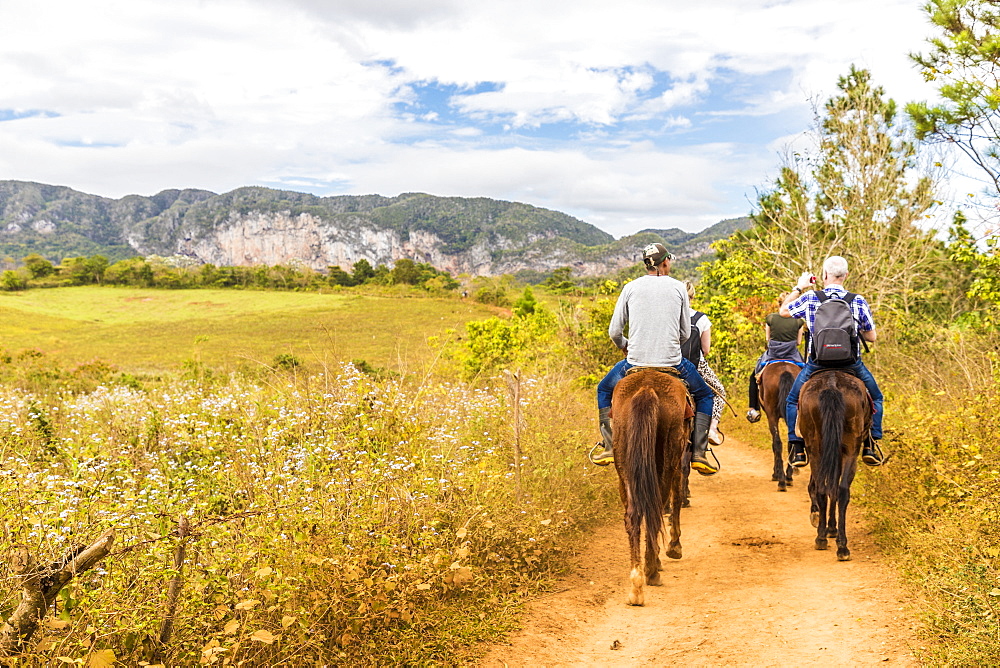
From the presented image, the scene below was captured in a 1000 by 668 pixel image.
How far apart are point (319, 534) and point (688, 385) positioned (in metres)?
3.65

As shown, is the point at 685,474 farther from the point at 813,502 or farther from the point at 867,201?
the point at 867,201

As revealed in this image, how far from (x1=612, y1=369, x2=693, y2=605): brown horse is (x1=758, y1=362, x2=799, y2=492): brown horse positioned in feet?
12.8

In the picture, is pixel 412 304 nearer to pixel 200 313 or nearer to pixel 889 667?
pixel 200 313

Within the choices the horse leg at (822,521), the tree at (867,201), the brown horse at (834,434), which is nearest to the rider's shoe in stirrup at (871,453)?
the brown horse at (834,434)

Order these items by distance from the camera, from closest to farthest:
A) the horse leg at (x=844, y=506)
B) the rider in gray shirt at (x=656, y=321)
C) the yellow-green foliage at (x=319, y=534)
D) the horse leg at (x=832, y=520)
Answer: the yellow-green foliage at (x=319, y=534)
the rider in gray shirt at (x=656, y=321)
the horse leg at (x=844, y=506)
the horse leg at (x=832, y=520)

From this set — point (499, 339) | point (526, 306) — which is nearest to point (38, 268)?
point (526, 306)

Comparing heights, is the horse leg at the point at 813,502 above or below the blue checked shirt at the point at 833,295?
below

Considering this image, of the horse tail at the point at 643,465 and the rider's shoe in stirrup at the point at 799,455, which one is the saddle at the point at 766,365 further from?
the horse tail at the point at 643,465

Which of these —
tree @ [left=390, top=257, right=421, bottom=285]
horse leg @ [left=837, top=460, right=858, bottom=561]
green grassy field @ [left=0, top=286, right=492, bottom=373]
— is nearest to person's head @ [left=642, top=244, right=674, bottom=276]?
horse leg @ [left=837, top=460, right=858, bottom=561]

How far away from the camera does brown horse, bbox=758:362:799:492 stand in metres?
9.45

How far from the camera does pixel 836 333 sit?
6906mm

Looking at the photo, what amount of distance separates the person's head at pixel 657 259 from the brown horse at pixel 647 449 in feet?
3.20

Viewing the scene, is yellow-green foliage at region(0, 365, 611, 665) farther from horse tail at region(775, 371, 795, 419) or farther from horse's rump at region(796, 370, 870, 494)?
horse tail at region(775, 371, 795, 419)

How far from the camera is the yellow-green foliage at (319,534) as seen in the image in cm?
391
